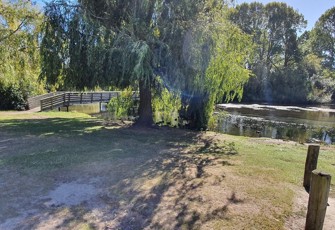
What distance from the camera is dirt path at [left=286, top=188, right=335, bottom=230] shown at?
12.0 feet

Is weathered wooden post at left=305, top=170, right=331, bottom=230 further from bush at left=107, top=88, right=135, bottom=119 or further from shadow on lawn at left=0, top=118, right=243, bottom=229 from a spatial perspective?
bush at left=107, top=88, right=135, bottom=119

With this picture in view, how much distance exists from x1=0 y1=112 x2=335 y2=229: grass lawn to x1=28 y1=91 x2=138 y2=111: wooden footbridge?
889 cm

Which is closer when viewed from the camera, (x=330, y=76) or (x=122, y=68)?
(x=122, y=68)

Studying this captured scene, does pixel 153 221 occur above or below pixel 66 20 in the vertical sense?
below

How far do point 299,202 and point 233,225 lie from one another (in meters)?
1.45

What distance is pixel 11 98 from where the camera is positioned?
16125mm

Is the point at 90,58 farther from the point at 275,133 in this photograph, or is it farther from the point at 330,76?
the point at 330,76

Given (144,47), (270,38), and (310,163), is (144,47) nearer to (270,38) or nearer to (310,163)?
(310,163)

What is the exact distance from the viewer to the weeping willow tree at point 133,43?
822cm

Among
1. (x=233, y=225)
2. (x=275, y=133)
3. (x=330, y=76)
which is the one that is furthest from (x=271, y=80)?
(x=233, y=225)

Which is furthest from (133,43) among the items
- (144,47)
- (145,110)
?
(145,110)

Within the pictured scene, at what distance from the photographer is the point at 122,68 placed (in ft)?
26.9

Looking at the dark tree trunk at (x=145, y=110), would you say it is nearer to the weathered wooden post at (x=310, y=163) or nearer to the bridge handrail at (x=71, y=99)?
the bridge handrail at (x=71, y=99)

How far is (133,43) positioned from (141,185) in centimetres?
460
